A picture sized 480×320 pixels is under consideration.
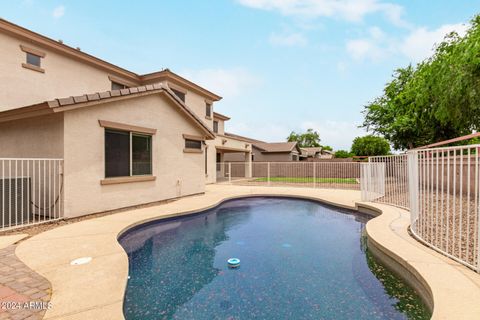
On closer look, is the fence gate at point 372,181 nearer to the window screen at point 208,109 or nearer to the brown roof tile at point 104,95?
the brown roof tile at point 104,95

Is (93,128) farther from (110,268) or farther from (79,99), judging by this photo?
(110,268)

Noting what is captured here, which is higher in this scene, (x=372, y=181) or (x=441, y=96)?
(x=441, y=96)

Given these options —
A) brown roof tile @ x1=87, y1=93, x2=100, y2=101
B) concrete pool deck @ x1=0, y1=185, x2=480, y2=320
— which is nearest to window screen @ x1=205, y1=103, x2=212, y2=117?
brown roof tile @ x1=87, y1=93, x2=100, y2=101

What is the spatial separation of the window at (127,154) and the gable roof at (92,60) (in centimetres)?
690

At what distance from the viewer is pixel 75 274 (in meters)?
3.62

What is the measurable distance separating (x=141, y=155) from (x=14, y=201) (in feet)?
12.9

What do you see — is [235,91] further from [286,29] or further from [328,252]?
[328,252]

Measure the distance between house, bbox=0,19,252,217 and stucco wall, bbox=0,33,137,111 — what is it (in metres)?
0.04

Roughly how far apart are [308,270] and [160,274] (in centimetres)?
291

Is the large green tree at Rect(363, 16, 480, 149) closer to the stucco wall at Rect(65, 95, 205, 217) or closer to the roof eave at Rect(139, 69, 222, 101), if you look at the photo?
the stucco wall at Rect(65, 95, 205, 217)

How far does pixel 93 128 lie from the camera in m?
7.55

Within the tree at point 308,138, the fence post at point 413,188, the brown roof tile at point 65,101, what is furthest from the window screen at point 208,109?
the tree at point 308,138

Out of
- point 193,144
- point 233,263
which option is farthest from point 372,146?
point 233,263

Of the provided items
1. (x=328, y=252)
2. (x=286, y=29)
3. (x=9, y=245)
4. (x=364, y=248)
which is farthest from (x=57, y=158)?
(x=286, y=29)
